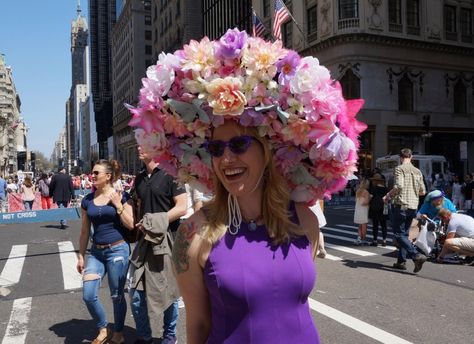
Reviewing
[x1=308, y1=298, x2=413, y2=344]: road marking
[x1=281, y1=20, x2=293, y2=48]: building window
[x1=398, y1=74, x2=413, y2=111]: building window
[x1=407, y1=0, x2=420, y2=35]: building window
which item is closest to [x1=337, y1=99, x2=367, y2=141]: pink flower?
[x1=308, y1=298, x2=413, y2=344]: road marking

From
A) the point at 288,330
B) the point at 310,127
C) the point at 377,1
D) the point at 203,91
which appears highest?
the point at 377,1

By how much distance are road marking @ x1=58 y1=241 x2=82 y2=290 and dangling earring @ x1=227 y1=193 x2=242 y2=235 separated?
646 centimetres

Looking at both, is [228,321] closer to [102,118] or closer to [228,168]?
[228,168]

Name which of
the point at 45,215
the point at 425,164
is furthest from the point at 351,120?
the point at 425,164

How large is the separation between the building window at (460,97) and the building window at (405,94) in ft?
15.7

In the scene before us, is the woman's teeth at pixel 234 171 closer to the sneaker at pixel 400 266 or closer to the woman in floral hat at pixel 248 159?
the woman in floral hat at pixel 248 159

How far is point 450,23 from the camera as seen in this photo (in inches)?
1427

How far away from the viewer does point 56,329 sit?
18.5 feet

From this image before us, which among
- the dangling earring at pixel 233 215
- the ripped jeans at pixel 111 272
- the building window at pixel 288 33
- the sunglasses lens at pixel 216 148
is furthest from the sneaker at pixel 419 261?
the building window at pixel 288 33

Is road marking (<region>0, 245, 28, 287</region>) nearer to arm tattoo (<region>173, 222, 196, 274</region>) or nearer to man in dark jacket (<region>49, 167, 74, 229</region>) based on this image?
man in dark jacket (<region>49, 167, 74, 229</region>)

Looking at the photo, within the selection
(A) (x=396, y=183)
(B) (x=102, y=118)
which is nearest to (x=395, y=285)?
(A) (x=396, y=183)

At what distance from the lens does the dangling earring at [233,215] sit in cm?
213

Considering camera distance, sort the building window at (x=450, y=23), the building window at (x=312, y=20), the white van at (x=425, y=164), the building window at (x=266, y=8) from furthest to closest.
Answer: the building window at (x=266, y=8) < the building window at (x=450, y=23) < the building window at (x=312, y=20) < the white van at (x=425, y=164)

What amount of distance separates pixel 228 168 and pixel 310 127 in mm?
435
